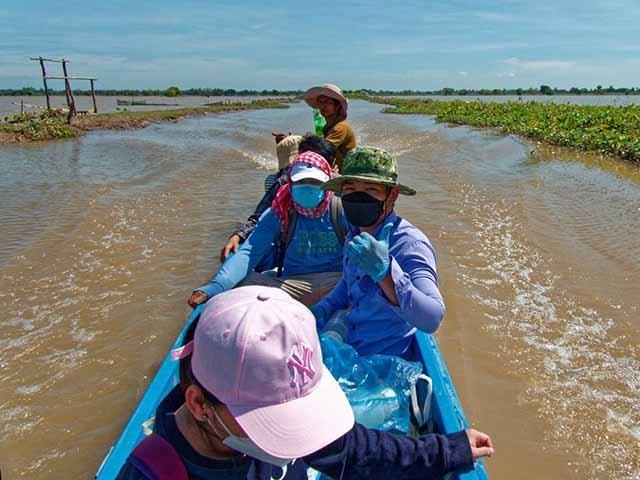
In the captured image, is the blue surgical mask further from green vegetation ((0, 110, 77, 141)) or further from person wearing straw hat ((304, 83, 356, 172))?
green vegetation ((0, 110, 77, 141))

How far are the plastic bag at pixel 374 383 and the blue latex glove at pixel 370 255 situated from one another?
18.7 inches

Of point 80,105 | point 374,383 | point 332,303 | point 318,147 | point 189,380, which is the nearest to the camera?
point 189,380

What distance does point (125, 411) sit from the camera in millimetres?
3266

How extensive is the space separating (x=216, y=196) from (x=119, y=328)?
210 inches

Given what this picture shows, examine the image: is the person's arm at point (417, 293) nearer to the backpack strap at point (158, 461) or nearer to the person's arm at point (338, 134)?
the backpack strap at point (158, 461)

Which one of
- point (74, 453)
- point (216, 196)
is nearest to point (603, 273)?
point (74, 453)

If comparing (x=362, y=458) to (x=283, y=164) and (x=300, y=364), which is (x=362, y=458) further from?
(x=283, y=164)

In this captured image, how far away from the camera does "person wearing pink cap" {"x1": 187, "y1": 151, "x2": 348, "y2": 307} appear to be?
3074 millimetres

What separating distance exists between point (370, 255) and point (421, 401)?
77 centimetres

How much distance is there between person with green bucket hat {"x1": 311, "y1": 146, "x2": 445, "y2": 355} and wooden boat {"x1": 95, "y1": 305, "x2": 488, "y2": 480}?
148mm

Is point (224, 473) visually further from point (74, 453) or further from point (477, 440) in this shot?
point (74, 453)

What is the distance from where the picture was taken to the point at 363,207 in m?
2.22

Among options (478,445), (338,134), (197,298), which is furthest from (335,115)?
(478,445)

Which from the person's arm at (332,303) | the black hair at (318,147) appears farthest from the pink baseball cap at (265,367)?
the black hair at (318,147)
